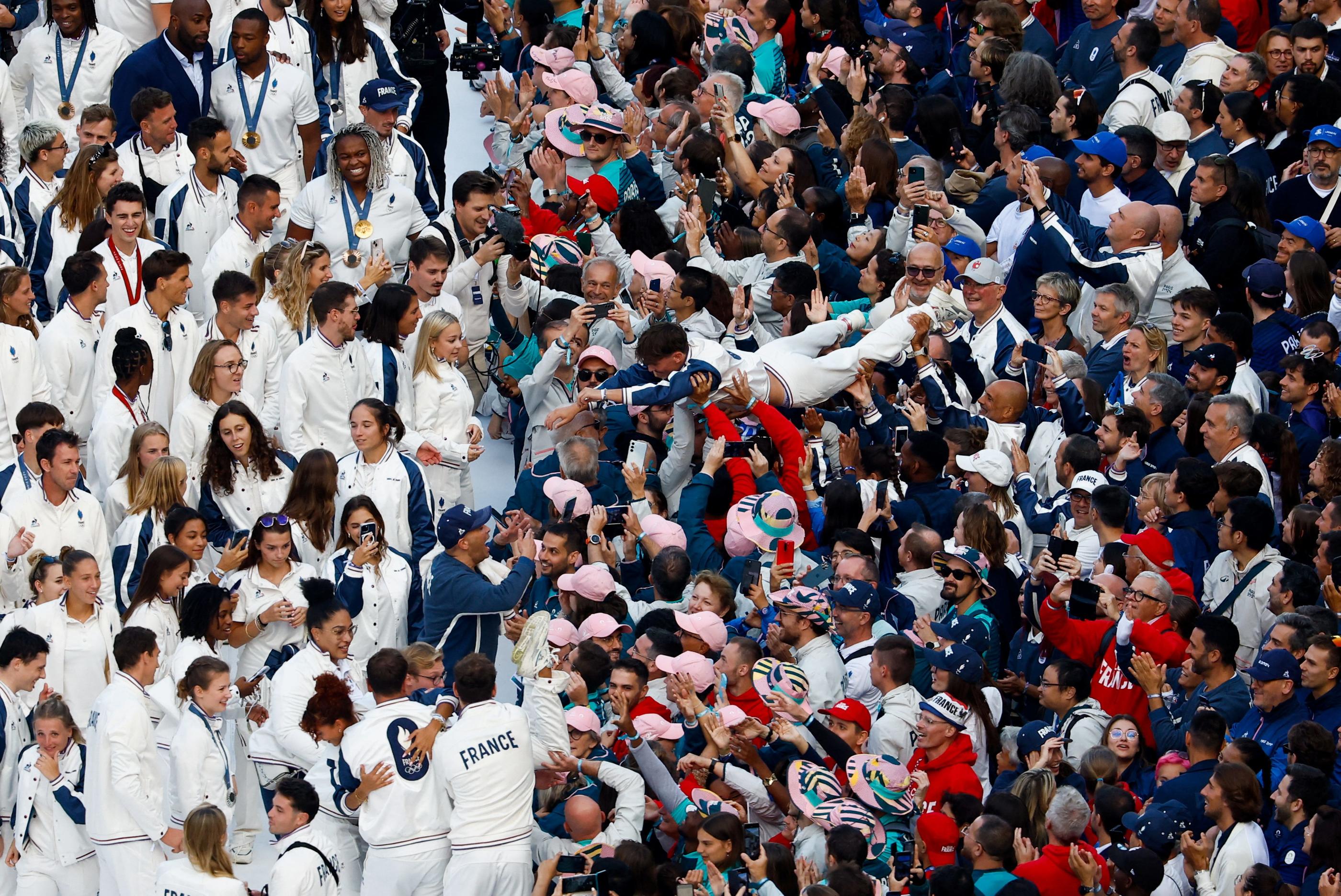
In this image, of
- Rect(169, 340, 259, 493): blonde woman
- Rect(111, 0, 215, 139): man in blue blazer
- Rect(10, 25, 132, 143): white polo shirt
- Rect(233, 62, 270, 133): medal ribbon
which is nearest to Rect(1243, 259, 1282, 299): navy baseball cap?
Rect(169, 340, 259, 493): blonde woman

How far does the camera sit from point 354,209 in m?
10.9

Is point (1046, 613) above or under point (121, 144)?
under

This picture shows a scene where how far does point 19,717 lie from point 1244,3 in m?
9.13

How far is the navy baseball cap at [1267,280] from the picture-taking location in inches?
409

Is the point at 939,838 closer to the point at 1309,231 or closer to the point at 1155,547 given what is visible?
the point at 1155,547

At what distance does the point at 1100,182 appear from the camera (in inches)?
451

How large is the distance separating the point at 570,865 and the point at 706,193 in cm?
493

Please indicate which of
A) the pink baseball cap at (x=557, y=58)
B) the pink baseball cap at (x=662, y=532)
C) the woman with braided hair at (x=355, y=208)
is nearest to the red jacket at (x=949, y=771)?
the pink baseball cap at (x=662, y=532)

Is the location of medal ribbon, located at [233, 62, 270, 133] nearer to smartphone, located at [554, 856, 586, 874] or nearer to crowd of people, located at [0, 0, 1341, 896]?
crowd of people, located at [0, 0, 1341, 896]

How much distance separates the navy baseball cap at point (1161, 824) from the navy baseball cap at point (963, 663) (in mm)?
900

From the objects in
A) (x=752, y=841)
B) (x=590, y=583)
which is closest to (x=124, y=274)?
(x=590, y=583)

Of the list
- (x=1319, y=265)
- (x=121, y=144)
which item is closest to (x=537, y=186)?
(x=121, y=144)

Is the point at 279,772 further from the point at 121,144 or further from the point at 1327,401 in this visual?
the point at 1327,401

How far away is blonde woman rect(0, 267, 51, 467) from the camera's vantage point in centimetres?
976
